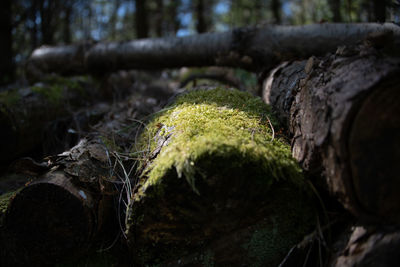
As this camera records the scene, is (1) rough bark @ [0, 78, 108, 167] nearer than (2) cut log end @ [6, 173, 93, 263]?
No

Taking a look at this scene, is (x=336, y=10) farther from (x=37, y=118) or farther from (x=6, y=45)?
(x=6, y=45)

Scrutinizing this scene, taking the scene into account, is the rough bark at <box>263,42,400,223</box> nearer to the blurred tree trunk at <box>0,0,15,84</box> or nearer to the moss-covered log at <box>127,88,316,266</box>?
the moss-covered log at <box>127,88,316,266</box>

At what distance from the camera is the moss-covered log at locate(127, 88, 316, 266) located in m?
1.41

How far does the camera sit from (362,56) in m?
1.46

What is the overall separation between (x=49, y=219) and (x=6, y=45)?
6066 millimetres

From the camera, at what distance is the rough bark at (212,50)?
3.80 metres

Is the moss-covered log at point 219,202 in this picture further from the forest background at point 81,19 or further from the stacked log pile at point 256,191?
the forest background at point 81,19

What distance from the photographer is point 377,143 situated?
1210mm

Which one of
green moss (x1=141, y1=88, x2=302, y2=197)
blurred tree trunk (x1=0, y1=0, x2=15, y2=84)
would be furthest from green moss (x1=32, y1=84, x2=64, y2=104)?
blurred tree trunk (x1=0, y1=0, x2=15, y2=84)

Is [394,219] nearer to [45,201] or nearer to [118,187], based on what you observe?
[118,187]

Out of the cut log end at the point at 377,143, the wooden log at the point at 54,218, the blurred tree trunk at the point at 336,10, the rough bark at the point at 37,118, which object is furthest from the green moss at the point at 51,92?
the blurred tree trunk at the point at 336,10

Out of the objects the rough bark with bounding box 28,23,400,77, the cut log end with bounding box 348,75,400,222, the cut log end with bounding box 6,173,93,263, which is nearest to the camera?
the cut log end with bounding box 348,75,400,222

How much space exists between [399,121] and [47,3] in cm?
740

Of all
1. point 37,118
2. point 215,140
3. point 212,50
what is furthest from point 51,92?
point 215,140
